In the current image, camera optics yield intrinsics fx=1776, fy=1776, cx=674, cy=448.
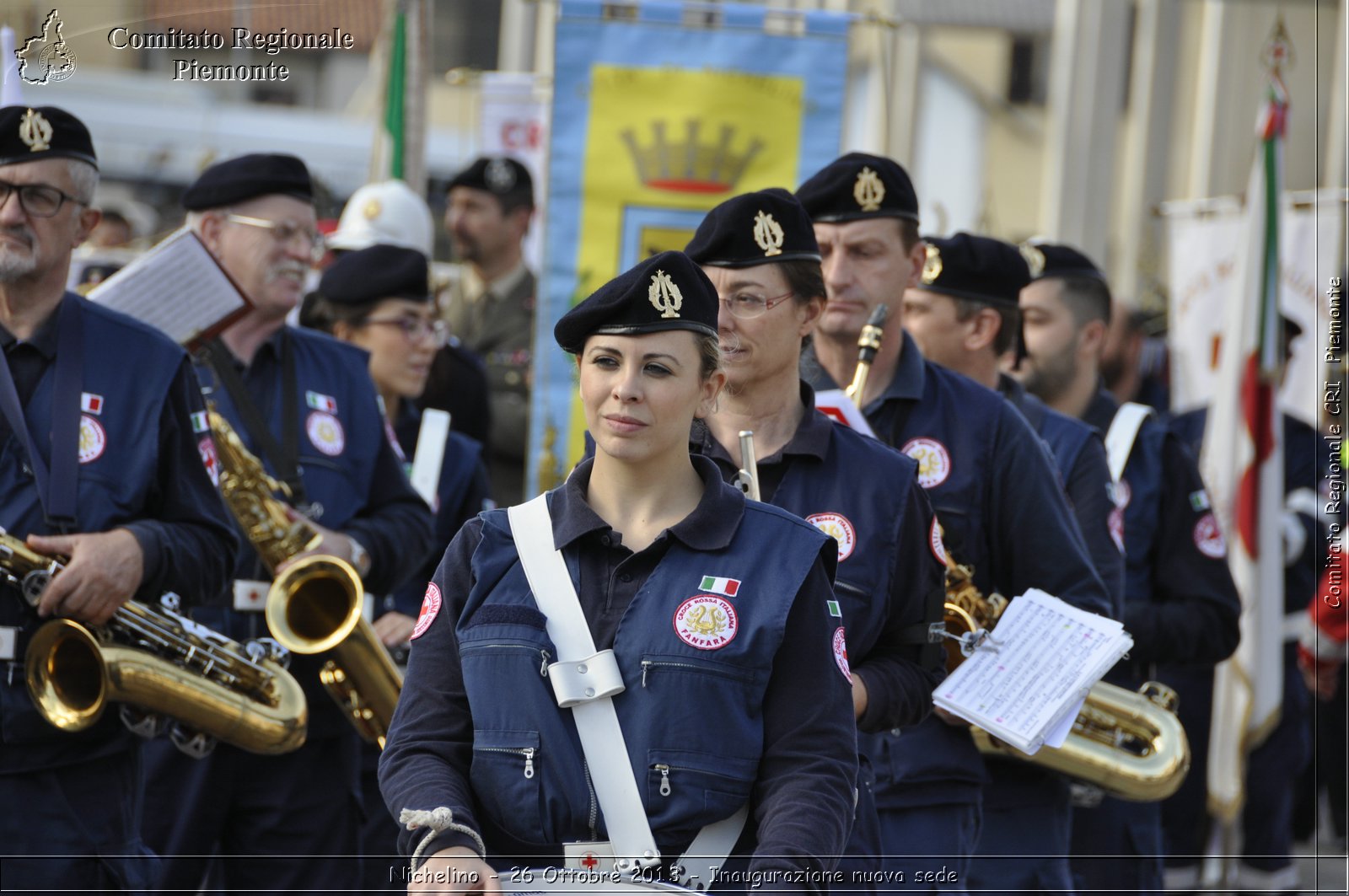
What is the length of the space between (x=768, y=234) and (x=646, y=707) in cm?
146

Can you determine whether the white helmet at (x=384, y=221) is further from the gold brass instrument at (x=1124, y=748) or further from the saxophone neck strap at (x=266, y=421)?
the gold brass instrument at (x=1124, y=748)

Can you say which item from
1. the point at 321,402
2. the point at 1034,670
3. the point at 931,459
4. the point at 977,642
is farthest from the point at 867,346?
the point at 321,402

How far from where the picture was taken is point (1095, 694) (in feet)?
19.9

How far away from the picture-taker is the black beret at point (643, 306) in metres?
3.46

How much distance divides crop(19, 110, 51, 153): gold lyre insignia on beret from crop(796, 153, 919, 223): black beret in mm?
2125

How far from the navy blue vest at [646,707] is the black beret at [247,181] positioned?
310cm

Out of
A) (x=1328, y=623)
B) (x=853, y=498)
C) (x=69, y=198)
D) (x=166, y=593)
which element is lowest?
(x=1328, y=623)

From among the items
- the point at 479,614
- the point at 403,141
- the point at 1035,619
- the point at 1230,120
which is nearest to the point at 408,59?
the point at 403,141

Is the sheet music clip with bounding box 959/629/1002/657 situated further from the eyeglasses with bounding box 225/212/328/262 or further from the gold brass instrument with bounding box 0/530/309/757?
the eyeglasses with bounding box 225/212/328/262

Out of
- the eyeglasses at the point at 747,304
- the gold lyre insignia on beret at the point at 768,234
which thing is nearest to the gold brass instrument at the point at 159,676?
the eyeglasses at the point at 747,304

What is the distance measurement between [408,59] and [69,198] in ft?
18.5

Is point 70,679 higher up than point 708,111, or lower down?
lower down

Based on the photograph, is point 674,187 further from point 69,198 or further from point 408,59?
point 408,59

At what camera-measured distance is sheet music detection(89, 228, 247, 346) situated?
5812mm
